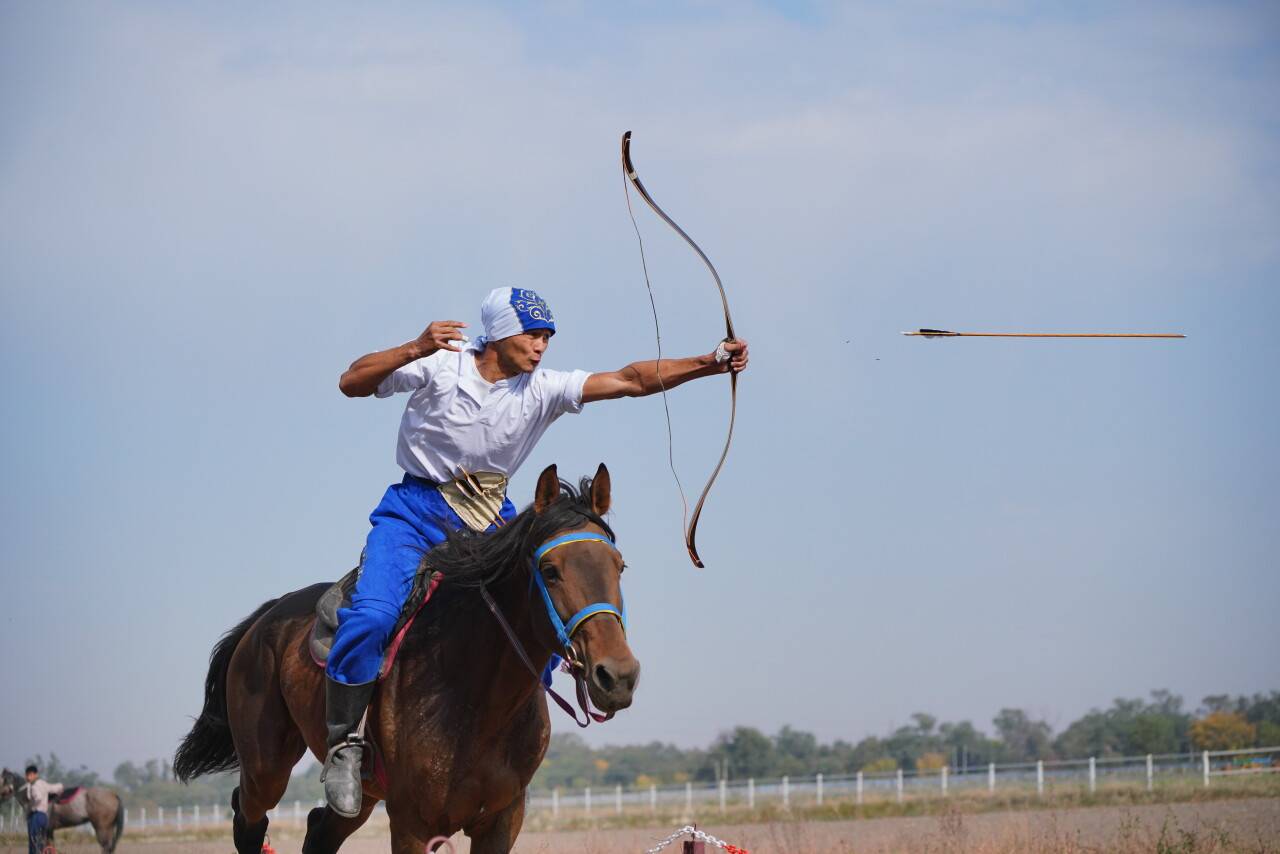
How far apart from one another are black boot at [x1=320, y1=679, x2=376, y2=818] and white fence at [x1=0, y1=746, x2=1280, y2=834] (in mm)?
21671

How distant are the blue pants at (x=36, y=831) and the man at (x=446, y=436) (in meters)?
13.3

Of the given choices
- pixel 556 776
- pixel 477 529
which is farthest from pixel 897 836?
pixel 556 776

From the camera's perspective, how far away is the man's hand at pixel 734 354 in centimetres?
696

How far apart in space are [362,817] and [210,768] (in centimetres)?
219

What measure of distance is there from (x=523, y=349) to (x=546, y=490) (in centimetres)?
90

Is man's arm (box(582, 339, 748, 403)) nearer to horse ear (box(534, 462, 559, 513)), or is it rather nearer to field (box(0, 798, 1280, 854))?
horse ear (box(534, 462, 559, 513))

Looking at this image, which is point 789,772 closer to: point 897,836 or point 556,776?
point 556,776

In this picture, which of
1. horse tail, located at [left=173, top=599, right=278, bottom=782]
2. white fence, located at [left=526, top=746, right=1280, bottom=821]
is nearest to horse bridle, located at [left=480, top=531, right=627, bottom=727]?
horse tail, located at [left=173, top=599, right=278, bottom=782]

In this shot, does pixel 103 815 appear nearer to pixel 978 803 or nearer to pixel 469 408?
pixel 978 803

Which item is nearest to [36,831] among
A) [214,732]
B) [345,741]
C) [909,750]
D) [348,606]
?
[214,732]

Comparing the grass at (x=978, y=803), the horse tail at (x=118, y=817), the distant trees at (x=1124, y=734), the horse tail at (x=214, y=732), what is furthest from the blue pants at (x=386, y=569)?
the distant trees at (x=1124, y=734)

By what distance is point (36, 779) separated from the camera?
2167cm

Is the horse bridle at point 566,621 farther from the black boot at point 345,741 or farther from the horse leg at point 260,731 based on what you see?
the horse leg at point 260,731

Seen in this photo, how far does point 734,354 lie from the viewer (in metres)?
6.97
